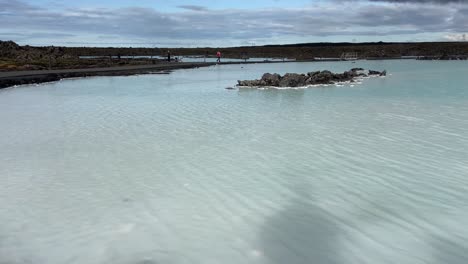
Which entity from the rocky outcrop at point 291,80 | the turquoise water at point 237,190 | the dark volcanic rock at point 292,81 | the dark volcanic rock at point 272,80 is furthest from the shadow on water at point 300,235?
the dark volcanic rock at point 272,80

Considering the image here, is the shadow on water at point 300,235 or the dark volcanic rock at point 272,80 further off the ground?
the dark volcanic rock at point 272,80

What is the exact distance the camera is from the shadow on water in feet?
15.2

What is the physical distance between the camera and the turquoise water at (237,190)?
4.84m

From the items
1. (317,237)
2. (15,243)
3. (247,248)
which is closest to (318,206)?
(317,237)

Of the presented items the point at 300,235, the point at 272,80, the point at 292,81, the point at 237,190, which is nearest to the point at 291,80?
the point at 292,81

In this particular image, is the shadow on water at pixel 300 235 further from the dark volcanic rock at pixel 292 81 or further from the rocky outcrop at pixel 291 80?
the rocky outcrop at pixel 291 80

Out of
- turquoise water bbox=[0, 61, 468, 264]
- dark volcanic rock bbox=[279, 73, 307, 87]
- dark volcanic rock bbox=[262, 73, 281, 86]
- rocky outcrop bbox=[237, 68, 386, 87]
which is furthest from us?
dark volcanic rock bbox=[262, 73, 281, 86]

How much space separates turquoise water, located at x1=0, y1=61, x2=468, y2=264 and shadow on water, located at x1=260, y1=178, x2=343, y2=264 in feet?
0.07

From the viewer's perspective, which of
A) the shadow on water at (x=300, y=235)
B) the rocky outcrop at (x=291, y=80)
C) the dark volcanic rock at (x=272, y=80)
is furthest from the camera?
the dark volcanic rock at (x=272, y=80)

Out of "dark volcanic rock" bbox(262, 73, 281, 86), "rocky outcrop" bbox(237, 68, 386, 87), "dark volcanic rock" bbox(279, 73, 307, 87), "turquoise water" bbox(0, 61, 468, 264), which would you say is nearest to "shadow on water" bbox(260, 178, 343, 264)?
"turquoise water" bbox(0, 61, 468, 264)

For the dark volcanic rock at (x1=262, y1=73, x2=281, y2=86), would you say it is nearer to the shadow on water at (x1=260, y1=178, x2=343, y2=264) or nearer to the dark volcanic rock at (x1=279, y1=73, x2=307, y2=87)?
the dark volcanic rock at (x1=279, y1=73, x2=307, y2=87)

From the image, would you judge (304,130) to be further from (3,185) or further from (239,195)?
(3,185)

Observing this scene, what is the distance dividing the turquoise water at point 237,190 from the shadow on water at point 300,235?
2 centimetres

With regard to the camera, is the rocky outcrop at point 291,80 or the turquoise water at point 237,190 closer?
the turquoise water at point 237,190
